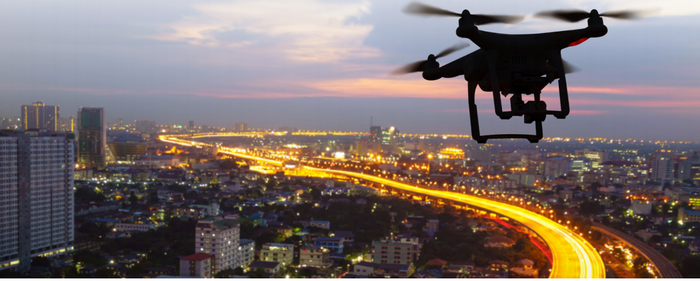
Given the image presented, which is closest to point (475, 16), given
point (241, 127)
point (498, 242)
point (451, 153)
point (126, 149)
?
point (498, 242)

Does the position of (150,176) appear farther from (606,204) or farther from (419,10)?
(419,10)

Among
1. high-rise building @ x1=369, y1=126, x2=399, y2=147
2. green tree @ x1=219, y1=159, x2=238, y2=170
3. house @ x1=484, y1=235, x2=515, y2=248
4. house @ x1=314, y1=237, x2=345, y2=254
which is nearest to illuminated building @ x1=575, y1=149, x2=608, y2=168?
high-rise building @ x1=369, y1=126, x2=399, y2=147

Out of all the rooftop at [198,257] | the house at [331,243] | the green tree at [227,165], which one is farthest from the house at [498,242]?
the green tree at [227,165]

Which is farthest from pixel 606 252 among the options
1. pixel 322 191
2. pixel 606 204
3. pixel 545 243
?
pixel 322 191

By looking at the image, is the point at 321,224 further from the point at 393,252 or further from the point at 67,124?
the point at 67,124

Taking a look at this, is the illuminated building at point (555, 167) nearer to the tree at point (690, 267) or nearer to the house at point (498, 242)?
the house at point (498, 242)
